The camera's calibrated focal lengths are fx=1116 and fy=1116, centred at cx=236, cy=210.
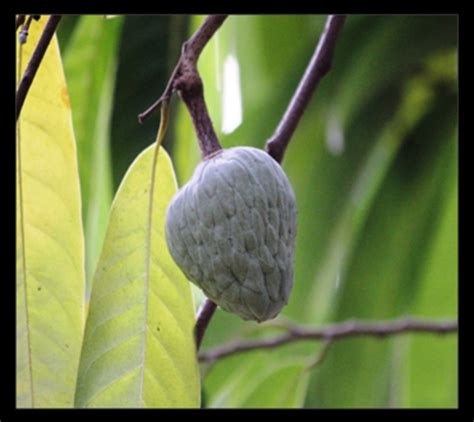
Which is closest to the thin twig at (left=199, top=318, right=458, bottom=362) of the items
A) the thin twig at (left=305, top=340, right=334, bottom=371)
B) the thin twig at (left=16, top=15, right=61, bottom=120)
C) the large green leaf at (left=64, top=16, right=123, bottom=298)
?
the thin twig at (left=305, top=340, right=334, bottom=371)

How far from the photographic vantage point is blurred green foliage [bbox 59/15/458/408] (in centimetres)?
187

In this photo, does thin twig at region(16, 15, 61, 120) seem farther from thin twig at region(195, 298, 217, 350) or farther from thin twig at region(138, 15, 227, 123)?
thin twig at region(195, 298, 217, 350)

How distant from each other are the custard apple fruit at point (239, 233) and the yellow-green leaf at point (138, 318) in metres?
0.19

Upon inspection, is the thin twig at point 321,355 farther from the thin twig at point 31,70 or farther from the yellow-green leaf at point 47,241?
the thin twig at point 31,70

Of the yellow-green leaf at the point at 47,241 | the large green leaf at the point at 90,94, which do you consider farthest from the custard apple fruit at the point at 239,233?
the large green leaf at the point at 90,94

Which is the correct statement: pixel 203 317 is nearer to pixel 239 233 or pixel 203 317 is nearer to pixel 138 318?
pixel 138 318

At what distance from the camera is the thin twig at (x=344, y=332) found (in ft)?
5.54

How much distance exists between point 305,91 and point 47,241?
37 centimetres

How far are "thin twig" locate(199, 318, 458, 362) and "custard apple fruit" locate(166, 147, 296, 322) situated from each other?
57cm

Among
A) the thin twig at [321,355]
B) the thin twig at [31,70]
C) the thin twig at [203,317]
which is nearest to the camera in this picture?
the thin twig at [31,70]
